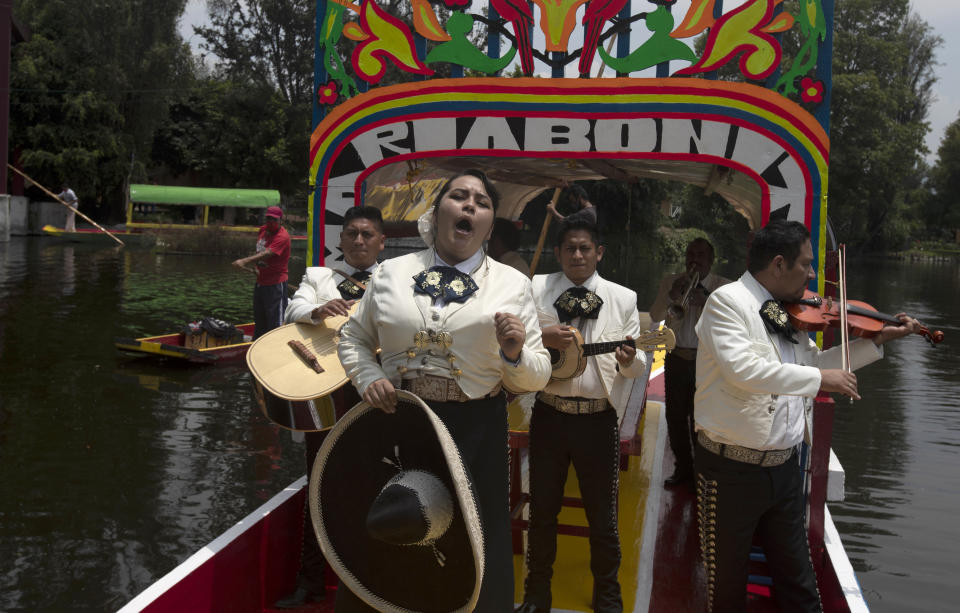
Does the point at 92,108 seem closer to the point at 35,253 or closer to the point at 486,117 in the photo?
the point at 35,253

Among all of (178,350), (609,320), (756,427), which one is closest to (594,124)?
(609,320)

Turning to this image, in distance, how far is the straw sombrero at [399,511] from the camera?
2789 millimetres

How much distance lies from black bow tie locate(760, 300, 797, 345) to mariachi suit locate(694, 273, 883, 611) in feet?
0.08

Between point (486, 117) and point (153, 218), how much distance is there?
38402 millimetres

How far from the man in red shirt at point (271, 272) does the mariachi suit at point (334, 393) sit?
5.56 meters

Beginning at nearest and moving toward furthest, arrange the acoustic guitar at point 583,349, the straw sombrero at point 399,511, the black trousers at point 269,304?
the straw sombrero at point 399,511 < the acoustic guitar at point 583,349 < the black trousers at point 269,304

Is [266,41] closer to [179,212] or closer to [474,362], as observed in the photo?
[179,212]

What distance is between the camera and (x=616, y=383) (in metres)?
4.35

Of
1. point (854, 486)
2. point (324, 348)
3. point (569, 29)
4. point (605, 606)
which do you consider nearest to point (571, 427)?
point (605, 606)

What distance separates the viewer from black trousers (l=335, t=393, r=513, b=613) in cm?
297

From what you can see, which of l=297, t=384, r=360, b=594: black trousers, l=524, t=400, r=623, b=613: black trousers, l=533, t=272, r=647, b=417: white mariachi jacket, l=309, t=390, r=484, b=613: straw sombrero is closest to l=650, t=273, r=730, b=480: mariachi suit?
l=533, t=272, r=647, b=417: white mariachi jacket

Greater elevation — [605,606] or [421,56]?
[421,56]

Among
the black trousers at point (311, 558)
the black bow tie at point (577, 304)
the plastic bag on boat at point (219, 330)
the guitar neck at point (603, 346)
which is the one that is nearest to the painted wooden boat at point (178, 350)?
the plastic bag on boat at point (219, 330)

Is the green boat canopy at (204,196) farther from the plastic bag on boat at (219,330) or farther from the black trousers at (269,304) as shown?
the black trousers at (269,304)
